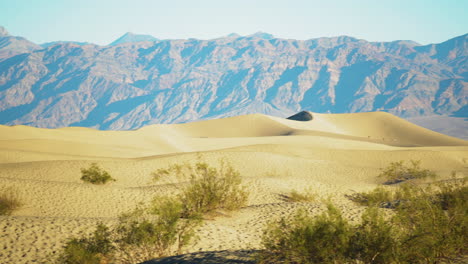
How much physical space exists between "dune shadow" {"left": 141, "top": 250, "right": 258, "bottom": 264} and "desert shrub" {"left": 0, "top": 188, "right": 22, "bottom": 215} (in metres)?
7.37

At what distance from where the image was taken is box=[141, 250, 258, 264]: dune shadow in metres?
8.09

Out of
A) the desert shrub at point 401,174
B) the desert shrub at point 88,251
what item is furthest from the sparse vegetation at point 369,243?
the desert shrub at point 401,174

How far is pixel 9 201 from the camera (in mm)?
13891

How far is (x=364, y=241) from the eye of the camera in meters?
6.88

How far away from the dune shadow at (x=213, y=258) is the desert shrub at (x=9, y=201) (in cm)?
737

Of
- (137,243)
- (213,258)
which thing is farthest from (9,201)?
(213,258)

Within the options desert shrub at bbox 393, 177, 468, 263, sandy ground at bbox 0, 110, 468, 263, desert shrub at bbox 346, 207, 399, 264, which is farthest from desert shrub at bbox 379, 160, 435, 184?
desert shrub at bbox 346, 207, 399, 264

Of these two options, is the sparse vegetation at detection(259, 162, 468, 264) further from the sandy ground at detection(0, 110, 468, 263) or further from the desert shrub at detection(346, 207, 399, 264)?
the sandy ground at detection(0, 110, 468, 263)

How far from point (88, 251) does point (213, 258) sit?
9.54 ft

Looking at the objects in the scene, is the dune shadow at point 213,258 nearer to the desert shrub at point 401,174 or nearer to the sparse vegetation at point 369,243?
the sparse vegetation at point 369,243

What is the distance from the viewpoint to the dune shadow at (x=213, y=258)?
8094 mm

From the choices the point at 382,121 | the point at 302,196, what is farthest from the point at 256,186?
the point at 382,121

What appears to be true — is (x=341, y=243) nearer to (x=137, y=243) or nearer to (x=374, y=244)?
(x=374, y=244)

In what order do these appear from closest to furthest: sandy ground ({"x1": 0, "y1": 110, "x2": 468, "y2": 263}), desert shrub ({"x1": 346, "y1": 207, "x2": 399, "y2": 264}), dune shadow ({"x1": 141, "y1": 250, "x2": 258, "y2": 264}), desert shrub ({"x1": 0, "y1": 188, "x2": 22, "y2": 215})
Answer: desert shrub ({"x1": 346, "y1": 207, "x2": 399, "y2": 264}) < dune shadow ({"x1": 141, "y1": 250, "x2": 258, "y2": 264}) < sandy ground ({"x1": 0, "y1": 110, "x2": 468, "y2": 263}) < desert shrub ({"x1": 0, "y1": 188, "x2": 22, "y2": 215})
